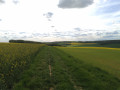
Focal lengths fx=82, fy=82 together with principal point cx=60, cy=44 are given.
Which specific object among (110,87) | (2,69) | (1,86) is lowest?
(110,87)

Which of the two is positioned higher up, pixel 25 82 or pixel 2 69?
pixel 2 69

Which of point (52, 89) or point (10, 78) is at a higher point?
point (10, 78)

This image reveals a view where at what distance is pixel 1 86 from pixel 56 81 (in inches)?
140

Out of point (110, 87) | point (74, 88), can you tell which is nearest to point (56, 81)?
point (74, 88)

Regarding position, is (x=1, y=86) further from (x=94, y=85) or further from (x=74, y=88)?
(x=94, y=85)

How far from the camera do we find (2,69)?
5.84 m

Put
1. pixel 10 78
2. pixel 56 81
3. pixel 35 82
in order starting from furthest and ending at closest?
pixel 56 81
pixel 35 82
pixel 10 78

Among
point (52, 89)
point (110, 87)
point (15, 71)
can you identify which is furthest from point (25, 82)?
point (110, 87)

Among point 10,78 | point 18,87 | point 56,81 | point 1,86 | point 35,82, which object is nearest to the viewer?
point 1,86

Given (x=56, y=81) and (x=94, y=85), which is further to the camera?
(x=56, y=81)

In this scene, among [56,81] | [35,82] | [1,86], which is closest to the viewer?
[1,86]

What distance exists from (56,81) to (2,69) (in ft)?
13.2

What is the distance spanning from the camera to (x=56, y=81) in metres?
6.40

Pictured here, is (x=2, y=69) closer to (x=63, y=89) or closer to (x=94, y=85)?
(x=63, y=89)
